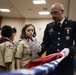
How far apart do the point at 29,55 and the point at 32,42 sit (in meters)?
0.17

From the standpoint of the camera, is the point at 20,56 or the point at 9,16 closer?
the point at 20,56

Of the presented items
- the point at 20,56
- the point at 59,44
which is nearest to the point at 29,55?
the point at 20,56

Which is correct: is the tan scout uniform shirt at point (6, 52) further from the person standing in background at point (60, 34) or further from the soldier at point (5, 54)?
the person standing in background at point (60, 34)

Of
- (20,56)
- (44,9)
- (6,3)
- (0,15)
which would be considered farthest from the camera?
(0,15)

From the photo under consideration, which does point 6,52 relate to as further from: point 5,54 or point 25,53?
point 25,53

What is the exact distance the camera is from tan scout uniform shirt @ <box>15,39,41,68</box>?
1.97 meters

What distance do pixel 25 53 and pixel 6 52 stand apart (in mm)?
214

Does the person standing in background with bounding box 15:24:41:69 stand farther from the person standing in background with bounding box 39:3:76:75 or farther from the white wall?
the white wall

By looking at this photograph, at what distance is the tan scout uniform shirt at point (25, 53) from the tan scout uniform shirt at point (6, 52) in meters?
0.10

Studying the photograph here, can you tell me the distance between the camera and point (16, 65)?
6.54ft

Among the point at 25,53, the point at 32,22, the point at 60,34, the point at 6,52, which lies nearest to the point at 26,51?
the point at 25,53

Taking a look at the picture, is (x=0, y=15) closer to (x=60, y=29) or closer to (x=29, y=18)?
(x=29, y=18)

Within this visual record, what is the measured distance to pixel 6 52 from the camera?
6.38 feet

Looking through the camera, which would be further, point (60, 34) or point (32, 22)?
point (32, 22)
